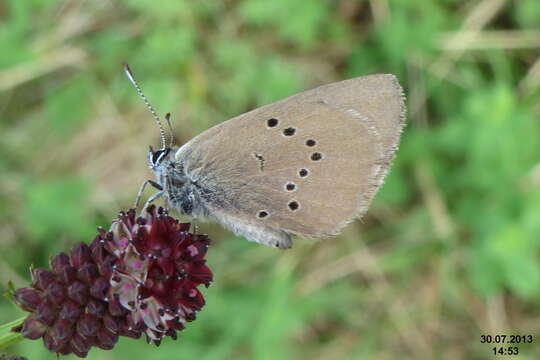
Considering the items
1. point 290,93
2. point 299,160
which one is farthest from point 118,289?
point 290,93

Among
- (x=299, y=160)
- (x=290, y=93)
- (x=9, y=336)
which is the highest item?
(x=9, y=336)

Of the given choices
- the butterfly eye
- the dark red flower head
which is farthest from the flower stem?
the butterfly eye

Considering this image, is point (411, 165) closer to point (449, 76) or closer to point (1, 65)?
point (449, 76)

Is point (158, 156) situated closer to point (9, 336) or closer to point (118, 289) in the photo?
point (118, 289)

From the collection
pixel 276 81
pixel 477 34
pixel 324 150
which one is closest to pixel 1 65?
pixel 276 81

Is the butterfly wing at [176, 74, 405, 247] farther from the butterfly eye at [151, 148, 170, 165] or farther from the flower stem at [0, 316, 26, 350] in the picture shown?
the flower stem at [0, 316, 26, 350]
